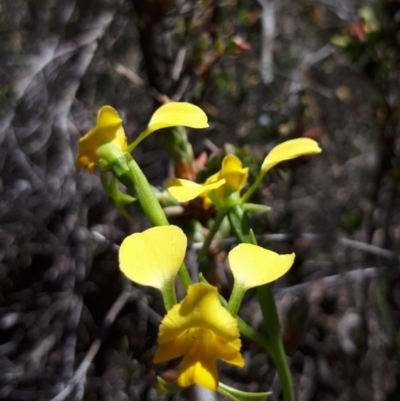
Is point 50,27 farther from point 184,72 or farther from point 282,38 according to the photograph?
point 282,38

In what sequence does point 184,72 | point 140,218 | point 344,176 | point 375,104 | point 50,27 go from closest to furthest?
1. point 184,72
2. point 375,104
3. point 140,218
4. point 50,27
5. point 344,176

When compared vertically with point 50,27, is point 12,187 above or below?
below

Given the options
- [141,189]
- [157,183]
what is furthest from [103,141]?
[157,183]

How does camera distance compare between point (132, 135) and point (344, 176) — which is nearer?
point (132, 135)

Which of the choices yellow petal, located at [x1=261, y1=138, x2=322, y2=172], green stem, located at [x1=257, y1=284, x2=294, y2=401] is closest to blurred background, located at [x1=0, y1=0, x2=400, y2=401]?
yellow petal, located at [x1=261, y1=138, x2=322, y2=172]

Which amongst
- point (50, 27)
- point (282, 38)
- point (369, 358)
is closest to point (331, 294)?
point (369, 358)

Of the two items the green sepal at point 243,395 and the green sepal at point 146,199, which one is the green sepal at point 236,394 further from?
the green sepal at point 146,199

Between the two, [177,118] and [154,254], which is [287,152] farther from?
[154,254]
